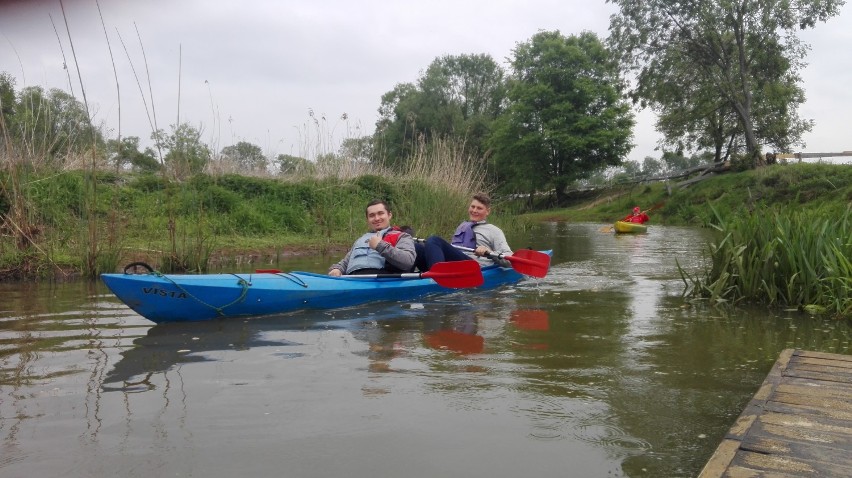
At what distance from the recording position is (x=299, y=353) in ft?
14.0

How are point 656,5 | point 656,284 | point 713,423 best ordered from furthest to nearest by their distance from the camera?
point 656,5
point 656,284
point 713,423

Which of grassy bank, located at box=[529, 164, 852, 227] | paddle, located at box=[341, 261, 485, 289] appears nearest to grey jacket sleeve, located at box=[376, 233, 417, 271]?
paddle, located at box=[341, 261, 485, 289]

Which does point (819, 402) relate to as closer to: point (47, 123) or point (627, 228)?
point (47, 123)

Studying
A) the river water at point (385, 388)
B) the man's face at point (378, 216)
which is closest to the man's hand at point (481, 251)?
the river water at point (385, 388)

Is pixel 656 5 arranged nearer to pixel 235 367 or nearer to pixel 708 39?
pixel 708 39

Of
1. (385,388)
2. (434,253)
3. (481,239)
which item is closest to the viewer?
(385,388)

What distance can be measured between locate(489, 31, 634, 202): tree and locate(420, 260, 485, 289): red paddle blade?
28.9 metres

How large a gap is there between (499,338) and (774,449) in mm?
2660

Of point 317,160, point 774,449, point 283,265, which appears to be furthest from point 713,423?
point 317,160

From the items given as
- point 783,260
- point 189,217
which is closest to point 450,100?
point 189,217

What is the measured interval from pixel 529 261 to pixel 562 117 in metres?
29.0

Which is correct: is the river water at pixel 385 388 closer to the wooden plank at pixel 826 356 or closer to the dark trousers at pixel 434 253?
the wooden plank at pixel 826 356

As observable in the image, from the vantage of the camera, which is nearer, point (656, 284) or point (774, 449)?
point (774, 449)

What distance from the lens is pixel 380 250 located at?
20.2 ft
